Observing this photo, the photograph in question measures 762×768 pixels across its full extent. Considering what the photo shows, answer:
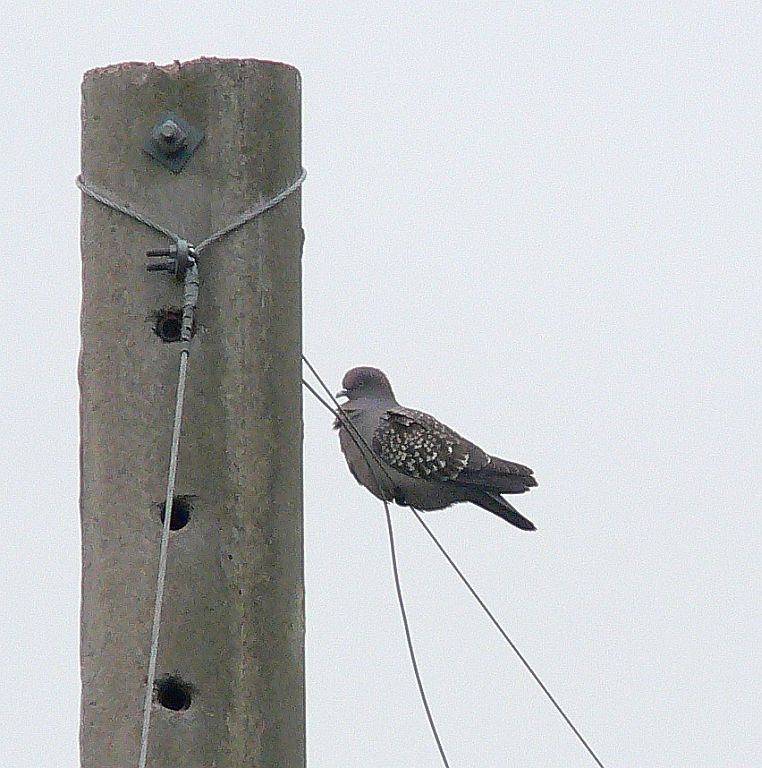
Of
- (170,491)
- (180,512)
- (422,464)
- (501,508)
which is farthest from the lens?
(501,508)

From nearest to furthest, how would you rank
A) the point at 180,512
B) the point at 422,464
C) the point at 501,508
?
1. the point at 180,512
2. the point at 422,464
3. the point at 501,508

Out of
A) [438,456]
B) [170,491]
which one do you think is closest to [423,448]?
[438,456]

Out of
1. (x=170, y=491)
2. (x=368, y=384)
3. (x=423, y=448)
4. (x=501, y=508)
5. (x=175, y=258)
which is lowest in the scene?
(x=170, y=491)

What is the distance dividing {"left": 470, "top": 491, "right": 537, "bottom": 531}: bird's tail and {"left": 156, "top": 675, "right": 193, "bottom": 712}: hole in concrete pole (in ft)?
9.19

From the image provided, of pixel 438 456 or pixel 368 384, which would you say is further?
pixel 368 384

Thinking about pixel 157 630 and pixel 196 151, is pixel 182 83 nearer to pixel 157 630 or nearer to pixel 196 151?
pixel 196 151

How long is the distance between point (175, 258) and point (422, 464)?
8.88 ft

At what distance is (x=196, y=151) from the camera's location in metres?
3.65

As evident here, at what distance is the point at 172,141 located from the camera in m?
3.60

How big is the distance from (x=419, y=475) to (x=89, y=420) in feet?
8.42

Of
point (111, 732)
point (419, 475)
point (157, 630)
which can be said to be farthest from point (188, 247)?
point (419, 475)

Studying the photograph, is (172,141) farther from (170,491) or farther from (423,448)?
(423,448)

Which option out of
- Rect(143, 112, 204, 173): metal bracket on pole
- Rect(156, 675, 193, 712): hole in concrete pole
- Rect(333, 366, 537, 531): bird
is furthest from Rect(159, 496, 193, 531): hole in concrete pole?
Rect(333, 366, 537, 531): bird

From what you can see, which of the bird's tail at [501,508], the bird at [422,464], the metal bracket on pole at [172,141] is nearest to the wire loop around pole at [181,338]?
the metal bracket on pole at [172,141]
